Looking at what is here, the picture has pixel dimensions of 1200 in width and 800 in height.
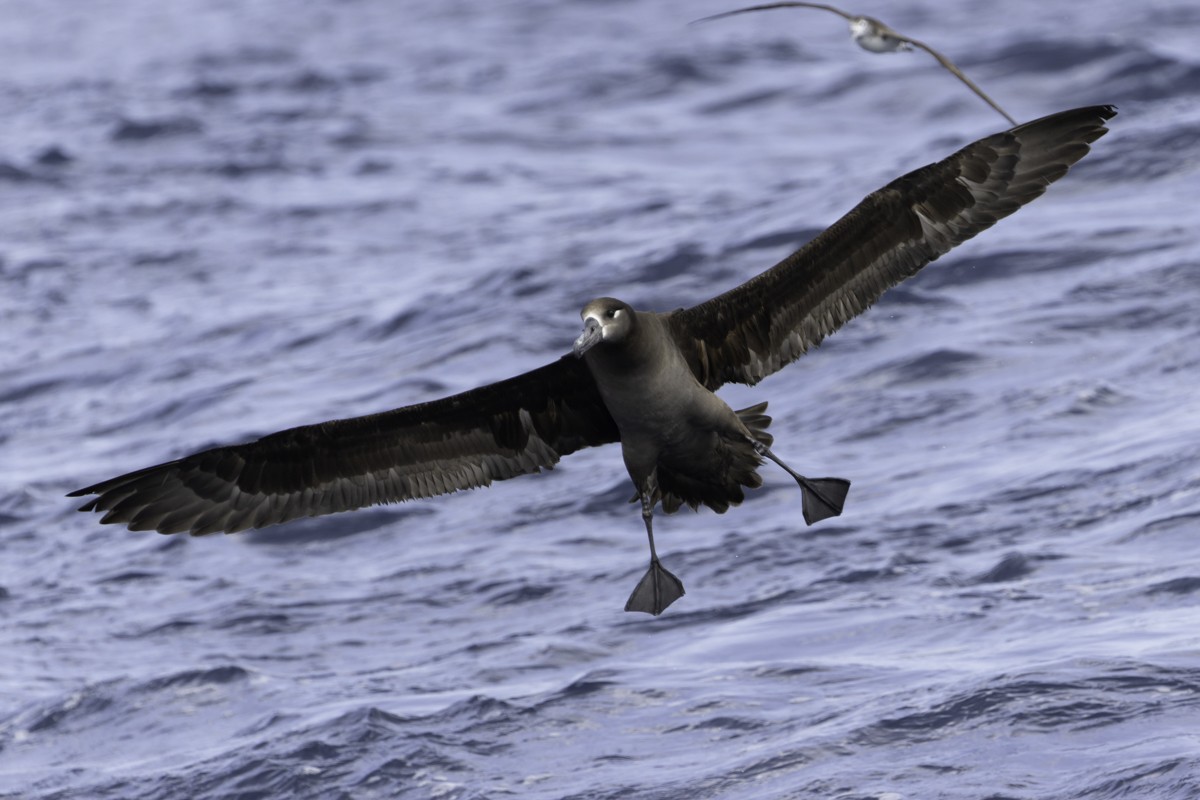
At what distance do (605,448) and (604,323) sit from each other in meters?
8.25

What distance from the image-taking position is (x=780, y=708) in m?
A: 11.8

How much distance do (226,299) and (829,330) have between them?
1392 cm

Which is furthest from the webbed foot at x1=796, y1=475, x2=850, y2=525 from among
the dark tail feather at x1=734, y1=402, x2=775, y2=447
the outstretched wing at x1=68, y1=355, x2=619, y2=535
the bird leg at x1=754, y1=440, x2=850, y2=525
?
the outstretched wing at x1=68, y1=355, x2=619, y2=535

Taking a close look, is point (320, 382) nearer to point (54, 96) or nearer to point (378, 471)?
point (378, 471)

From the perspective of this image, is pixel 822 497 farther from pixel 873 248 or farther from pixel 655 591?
pixel 873 248

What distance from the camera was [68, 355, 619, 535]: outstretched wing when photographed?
404 inches

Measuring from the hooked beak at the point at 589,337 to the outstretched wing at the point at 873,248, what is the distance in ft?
3.58

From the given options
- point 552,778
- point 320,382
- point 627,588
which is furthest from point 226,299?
point 552,778

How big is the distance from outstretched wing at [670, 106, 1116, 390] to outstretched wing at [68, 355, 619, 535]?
736mm

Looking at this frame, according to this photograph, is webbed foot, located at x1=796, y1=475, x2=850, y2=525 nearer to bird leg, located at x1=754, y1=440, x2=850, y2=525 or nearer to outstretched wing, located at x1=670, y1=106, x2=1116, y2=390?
bird leg, located at x1=754, y1=440, x2=850, y2=525

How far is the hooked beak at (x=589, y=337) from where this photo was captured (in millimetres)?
8812

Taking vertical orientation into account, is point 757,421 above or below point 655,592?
above

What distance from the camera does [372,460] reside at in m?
10.6

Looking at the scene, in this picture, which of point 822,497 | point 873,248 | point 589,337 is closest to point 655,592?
point 822,497
